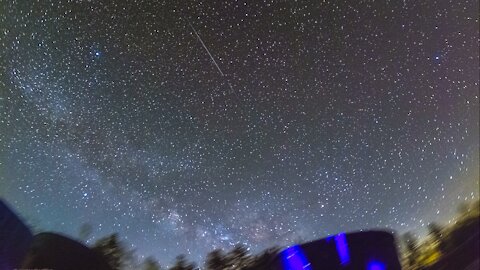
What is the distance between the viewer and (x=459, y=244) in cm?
361

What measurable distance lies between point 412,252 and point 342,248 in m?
0.73

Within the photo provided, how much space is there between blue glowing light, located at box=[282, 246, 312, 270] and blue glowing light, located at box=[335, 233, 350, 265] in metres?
0.29

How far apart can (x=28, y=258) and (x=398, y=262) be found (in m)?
3.26

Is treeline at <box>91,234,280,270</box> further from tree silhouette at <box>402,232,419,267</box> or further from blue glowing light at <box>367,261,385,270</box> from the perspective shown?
tree silhouette at <box>402,232,419,267</box>

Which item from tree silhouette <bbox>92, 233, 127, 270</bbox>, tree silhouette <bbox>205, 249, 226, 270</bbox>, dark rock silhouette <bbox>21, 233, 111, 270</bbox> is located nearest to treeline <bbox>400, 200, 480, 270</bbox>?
tree silhouette <bbox>205, 249, 226, 270</bbox>

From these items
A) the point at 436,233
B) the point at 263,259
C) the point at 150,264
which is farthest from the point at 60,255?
the point at 436,233

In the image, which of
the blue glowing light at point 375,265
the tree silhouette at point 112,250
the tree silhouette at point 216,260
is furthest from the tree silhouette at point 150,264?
the blue glowing light at point 375,265

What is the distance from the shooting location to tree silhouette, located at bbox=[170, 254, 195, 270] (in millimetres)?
3883

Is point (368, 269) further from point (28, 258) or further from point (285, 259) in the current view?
point (28, 258)

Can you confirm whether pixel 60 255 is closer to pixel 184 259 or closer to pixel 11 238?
pixel 11 238

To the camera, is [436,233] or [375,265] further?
[436,233]

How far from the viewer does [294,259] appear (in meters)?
3.57

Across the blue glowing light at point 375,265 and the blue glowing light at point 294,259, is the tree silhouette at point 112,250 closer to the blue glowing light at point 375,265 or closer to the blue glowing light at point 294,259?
the blue glowing light at point 294,259

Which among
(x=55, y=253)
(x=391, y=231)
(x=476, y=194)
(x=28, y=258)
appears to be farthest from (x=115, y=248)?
(x=476, y=194)
